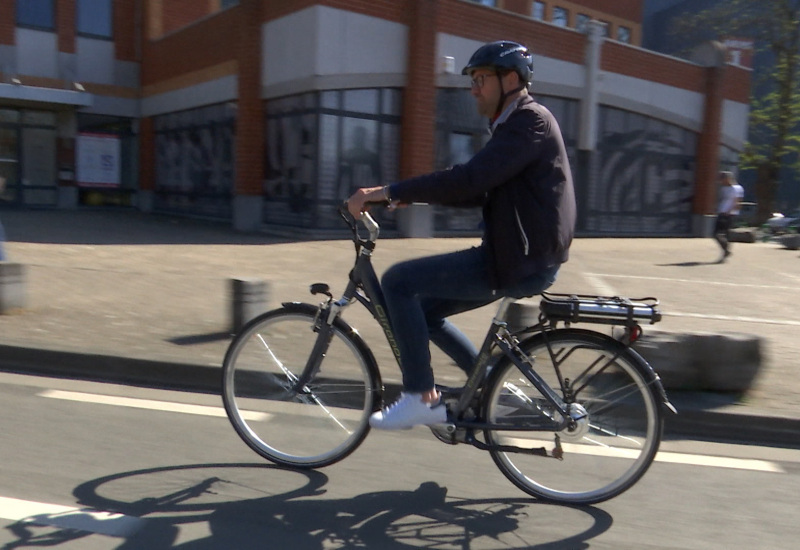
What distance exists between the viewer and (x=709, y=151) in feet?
78.1

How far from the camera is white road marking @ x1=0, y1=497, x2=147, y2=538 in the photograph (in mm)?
3207

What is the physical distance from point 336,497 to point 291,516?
0.28 metres

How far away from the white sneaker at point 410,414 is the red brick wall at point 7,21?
2360 centimetres

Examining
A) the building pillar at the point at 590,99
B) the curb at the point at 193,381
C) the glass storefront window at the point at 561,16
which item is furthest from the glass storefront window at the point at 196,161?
the glass storefront window at the point at 561,16

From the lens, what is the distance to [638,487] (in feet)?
12.5

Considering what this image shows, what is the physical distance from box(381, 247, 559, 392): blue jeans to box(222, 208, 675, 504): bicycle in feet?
0.30

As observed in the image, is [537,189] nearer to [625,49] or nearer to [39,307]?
[39,307]

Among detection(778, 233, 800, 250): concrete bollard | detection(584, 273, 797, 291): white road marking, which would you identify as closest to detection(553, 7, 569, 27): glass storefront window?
detection(778, 233, 800, 250): concrete bollard

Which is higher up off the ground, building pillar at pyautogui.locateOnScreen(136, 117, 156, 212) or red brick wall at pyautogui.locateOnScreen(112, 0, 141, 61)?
red brick wall at pyautogui.locateOnScreen(112, 0, 141, 61)

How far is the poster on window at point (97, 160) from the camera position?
2488 centimetres

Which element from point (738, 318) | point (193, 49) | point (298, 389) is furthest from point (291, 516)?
point (193, 49)

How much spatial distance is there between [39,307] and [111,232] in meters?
9.78

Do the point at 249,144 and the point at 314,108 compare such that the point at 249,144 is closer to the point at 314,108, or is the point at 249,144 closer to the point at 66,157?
the point at 314,108

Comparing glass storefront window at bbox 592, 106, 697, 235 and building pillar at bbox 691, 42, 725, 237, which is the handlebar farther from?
building pillar at bbox 691, 42, 725, 237
